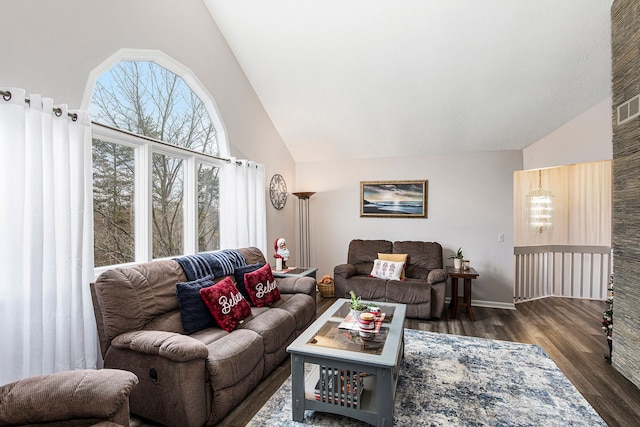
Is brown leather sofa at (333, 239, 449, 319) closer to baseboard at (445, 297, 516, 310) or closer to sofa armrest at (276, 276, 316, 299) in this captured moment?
baseboard at (445, 297, 516, 310)

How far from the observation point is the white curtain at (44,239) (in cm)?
175

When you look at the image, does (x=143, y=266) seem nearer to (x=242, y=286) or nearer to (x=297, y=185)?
(x=242, y=286)

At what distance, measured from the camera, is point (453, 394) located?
91.4 inches

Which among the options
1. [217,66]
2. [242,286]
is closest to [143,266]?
[242,286]

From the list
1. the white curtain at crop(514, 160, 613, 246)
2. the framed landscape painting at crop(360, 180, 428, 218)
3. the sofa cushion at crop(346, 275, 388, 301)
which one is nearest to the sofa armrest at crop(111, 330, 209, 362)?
the sofa cushion at crop(346, 275, 388, 301)

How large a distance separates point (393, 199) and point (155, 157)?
11.7ft

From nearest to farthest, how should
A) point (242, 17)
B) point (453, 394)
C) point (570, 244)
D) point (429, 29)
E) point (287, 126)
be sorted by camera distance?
point (453, 394), point (429, 29), point (242, 17), point (287, 126), point (570, 244)

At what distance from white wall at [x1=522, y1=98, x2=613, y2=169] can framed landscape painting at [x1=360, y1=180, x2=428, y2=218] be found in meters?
1.57

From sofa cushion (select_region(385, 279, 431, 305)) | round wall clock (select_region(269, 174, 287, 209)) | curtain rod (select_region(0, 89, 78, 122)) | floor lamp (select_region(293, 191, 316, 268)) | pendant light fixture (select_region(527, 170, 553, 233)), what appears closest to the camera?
curtain rod (select_region(0, 89, 78, 122))

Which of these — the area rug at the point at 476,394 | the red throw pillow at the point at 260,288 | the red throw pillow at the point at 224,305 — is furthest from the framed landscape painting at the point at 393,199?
the red throw pillow at the point at 224,305

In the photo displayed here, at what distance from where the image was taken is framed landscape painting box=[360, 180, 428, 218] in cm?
497

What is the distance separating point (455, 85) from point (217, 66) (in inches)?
111

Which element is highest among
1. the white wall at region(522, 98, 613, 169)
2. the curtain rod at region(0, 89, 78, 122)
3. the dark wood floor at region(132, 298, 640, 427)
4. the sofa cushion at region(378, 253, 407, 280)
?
the white wall at region(522, 98, 613, 169)

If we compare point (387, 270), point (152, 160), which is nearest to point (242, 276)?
point (152, 160)
